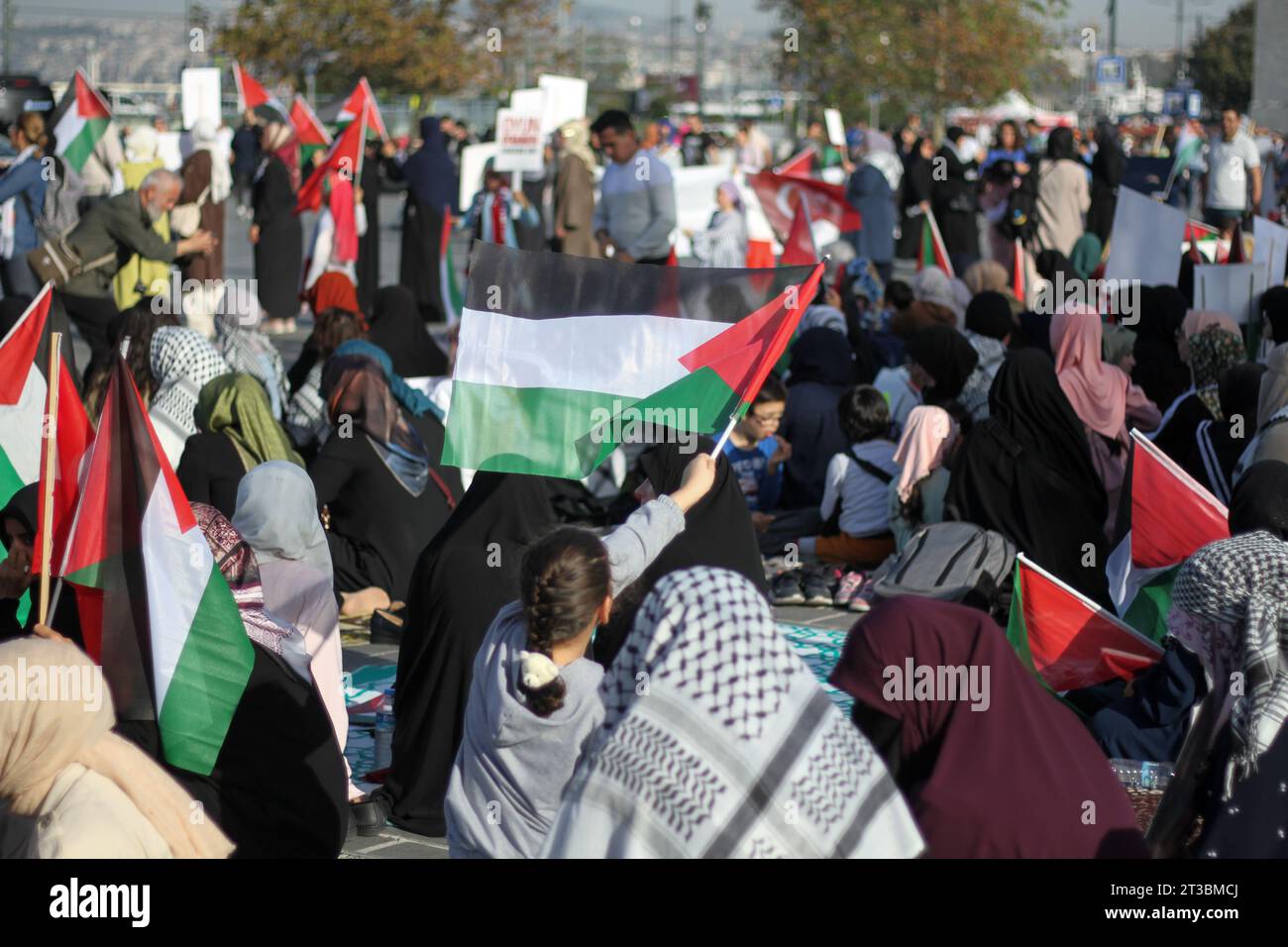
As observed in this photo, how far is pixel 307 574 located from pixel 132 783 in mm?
1852

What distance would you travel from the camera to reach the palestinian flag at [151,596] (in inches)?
152

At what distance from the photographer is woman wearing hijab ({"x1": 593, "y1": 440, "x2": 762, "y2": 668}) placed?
4914 mm

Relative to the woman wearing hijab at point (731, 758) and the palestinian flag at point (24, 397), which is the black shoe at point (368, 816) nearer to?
→ the palestinian flag at point (24, 397)

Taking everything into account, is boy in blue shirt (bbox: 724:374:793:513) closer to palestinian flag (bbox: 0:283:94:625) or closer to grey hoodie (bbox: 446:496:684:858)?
palestinian flag (bbox: 0:283:94:625)

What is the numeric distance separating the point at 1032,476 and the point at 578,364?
329cm

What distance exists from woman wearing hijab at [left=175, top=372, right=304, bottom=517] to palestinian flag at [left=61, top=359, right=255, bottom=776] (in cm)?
231

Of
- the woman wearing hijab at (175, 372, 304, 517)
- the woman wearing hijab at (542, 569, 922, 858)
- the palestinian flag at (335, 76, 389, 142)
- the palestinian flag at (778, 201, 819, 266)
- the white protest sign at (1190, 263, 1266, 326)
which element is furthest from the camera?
the palestinian flag at (335, 76, 389, 142)

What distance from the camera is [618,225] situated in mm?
12539

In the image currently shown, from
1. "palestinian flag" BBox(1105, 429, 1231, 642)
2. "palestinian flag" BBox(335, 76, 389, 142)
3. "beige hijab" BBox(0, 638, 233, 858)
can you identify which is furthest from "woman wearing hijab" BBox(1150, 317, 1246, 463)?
"palestinian flag" BBox(335, 76, 389, 142)

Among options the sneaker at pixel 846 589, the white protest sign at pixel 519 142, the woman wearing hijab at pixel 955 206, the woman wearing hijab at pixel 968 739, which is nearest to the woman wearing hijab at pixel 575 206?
the white protest sign at pixel 519 142

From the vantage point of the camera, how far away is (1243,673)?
11.7 feet

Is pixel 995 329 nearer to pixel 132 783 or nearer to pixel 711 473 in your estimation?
pixel 711 473

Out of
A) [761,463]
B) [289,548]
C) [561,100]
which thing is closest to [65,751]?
[289,548]
